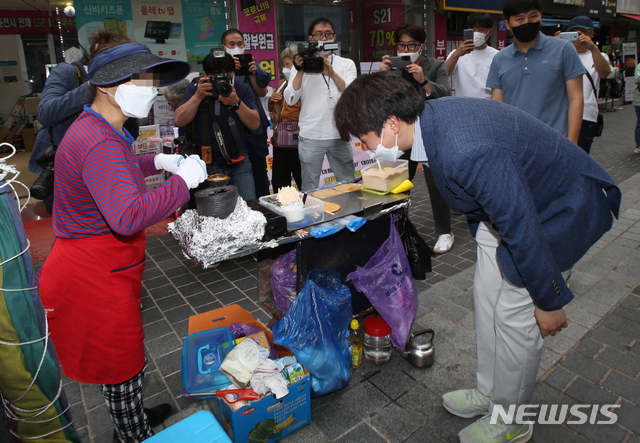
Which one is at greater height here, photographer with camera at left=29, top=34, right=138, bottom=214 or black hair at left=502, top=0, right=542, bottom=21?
black hair at left=502, top=0, right=542, bottom=21

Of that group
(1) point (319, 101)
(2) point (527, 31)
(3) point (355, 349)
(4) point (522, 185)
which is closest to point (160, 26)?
(1) point (319, 101)

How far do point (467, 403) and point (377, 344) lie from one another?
624 mm

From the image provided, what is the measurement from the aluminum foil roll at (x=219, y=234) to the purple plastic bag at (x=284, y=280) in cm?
60

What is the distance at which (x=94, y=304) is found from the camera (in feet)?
5.55

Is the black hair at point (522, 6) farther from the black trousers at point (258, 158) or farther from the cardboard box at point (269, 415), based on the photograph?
the cardboard box at point (269, 415)

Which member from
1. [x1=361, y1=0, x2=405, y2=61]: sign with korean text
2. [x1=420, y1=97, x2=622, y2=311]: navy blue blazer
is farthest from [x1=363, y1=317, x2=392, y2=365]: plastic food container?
[x1=361, y1=0, x2=405, y2=61]: sign with korean text

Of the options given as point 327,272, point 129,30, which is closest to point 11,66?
point 129,30

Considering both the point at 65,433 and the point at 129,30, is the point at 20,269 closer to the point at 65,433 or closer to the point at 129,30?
the point at 65,433

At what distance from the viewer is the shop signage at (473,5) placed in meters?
8.48

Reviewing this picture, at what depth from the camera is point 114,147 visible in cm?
156

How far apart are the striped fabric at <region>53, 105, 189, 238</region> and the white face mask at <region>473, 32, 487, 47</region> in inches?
145

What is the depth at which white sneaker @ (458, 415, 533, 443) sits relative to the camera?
74.2 inches

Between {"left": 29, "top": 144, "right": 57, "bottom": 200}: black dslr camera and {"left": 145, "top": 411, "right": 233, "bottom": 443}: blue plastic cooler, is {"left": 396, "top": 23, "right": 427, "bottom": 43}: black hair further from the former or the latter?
{"left": 145, "top": 411, "right": 233, "bottom": 443}: blue plastic cooler

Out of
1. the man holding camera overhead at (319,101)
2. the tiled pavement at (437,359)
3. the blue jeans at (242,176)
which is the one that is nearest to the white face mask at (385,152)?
the tiled pavement at (437,359)
